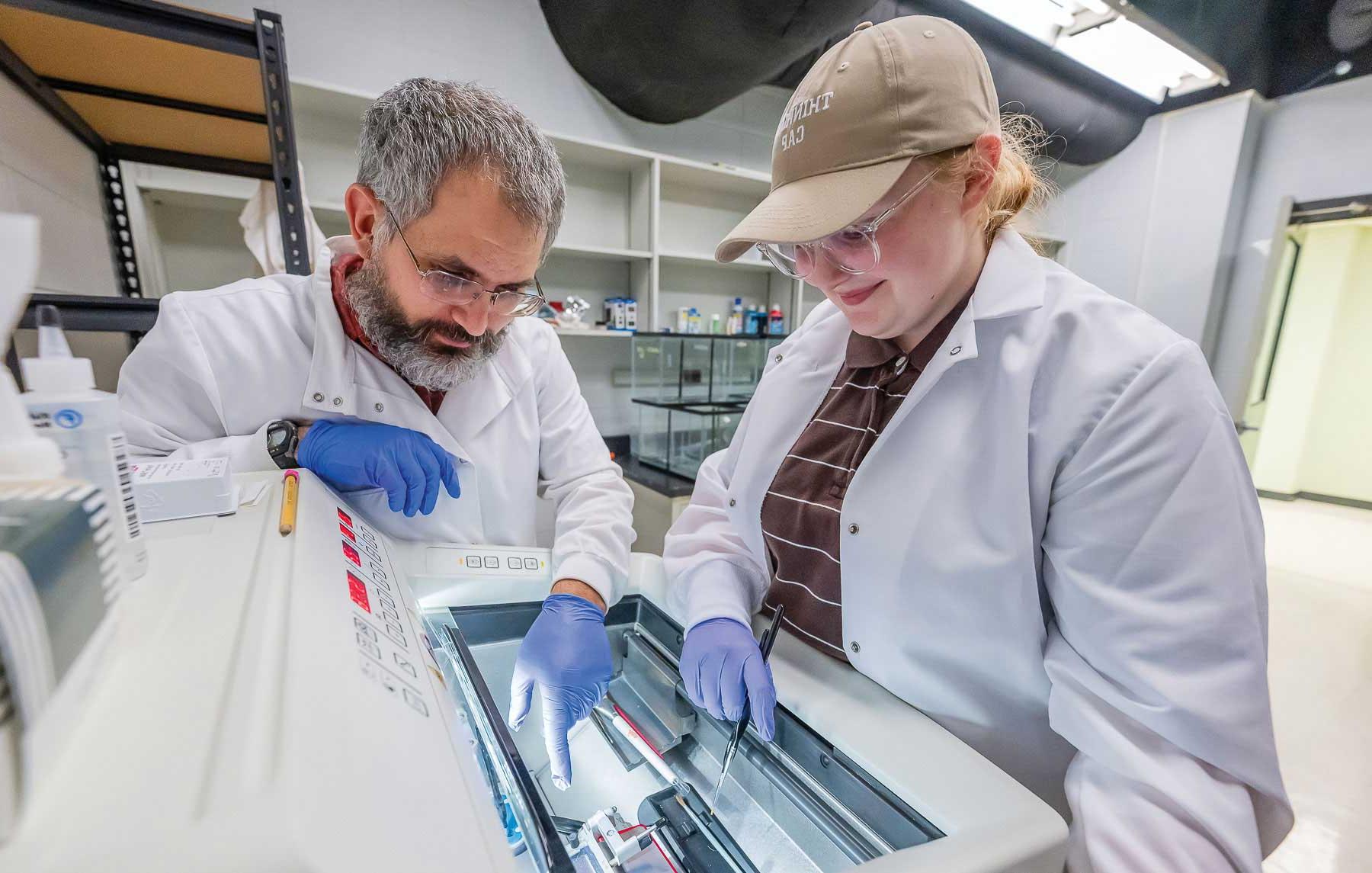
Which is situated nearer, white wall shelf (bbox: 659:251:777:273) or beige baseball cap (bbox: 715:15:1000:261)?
beige baseball cap (bbox: 715:15:1000:261)

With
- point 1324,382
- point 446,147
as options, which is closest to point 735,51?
point 446,147

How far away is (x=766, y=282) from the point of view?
3389 millimetres

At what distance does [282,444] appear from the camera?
940 millimetres

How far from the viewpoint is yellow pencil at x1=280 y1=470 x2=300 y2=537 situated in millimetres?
582

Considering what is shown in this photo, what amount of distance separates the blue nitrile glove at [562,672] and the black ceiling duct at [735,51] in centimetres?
208

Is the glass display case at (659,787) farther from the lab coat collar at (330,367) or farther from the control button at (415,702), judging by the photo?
the lab coat collar at (330,367)

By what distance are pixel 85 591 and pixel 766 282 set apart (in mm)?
3363

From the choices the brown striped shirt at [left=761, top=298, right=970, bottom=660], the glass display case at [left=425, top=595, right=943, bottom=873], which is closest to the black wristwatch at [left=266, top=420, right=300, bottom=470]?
the glass display case at [left=425, top=595, right=943, bottom=873]

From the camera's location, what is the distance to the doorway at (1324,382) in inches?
169

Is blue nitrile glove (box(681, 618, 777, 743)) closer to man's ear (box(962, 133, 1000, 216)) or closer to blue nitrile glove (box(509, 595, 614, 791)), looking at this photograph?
blue nitrile glove (box(509, 595, 614, 791))

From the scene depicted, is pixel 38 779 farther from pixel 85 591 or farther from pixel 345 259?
pixel 345 259

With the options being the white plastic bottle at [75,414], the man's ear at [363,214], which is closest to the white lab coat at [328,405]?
the man's ear at [363,214]

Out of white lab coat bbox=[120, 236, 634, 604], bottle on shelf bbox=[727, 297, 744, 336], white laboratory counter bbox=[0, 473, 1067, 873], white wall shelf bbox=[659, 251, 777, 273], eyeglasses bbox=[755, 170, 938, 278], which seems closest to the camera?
white laboratory counter bbox=[0, 473, 1067, 873]

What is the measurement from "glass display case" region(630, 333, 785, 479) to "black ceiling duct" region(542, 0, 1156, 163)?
1.07 m
